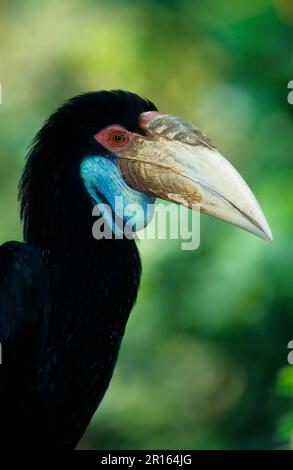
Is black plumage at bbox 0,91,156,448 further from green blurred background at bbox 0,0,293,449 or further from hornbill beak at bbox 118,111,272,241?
green blurred background at bbox 0,0,293,449

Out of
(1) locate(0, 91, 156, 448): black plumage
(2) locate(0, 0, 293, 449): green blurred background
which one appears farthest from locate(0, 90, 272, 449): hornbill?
(2) locate(0, 0, 293, 449): green blurred background

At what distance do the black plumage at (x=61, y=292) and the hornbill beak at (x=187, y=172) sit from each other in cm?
8

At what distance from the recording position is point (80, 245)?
9.32 feet

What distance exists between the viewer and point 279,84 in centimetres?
483

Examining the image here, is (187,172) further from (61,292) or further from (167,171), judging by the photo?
(61,292)

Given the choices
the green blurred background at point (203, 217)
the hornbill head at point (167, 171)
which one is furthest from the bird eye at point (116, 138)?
the green blurred background at point (203, 217)

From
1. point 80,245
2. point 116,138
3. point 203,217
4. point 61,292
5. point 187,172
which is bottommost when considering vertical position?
point 61,292

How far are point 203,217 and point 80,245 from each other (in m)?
1.67

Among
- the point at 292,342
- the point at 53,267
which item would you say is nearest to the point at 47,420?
the point at 53,267

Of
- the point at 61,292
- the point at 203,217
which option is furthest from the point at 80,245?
the point at 203,217

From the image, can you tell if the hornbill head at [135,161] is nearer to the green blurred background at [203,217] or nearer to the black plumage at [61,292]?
the black plumage at [61,292]

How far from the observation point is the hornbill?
2.73m

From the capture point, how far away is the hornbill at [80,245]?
2734 millimetres
